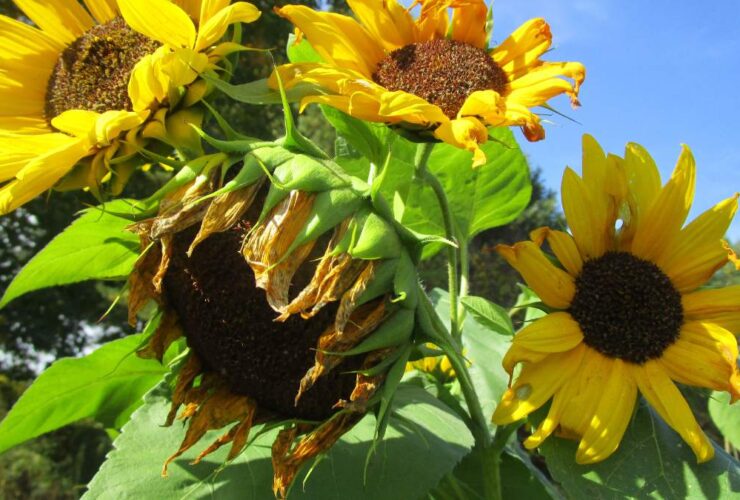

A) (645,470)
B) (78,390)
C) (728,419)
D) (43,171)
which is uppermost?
(43,171)

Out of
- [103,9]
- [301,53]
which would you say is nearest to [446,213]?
[301,53]

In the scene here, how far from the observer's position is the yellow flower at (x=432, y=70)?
25.9 inches

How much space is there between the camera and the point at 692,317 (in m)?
0.79

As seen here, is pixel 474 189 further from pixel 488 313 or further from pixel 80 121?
pixel 80 121

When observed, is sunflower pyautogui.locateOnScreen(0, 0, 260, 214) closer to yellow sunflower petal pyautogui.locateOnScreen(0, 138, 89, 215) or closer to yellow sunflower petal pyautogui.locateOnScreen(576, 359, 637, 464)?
yellow sunflower petal pyautogui.locateOnScreen(0, 138, 89, 215)

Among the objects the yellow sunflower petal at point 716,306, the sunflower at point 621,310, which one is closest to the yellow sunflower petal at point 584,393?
the sunflower at point 621,310

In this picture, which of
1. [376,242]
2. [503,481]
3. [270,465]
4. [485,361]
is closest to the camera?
[376,242]

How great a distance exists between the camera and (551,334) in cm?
73

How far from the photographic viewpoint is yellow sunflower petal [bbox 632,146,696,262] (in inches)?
31.2

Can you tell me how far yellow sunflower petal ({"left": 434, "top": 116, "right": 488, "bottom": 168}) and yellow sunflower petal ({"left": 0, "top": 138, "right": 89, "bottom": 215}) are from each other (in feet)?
0.97

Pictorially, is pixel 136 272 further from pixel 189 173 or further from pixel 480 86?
pixel 480 86

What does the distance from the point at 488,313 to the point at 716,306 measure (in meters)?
0.23

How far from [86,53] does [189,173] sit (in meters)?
0.26

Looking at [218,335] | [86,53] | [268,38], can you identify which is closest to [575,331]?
[218,335]
